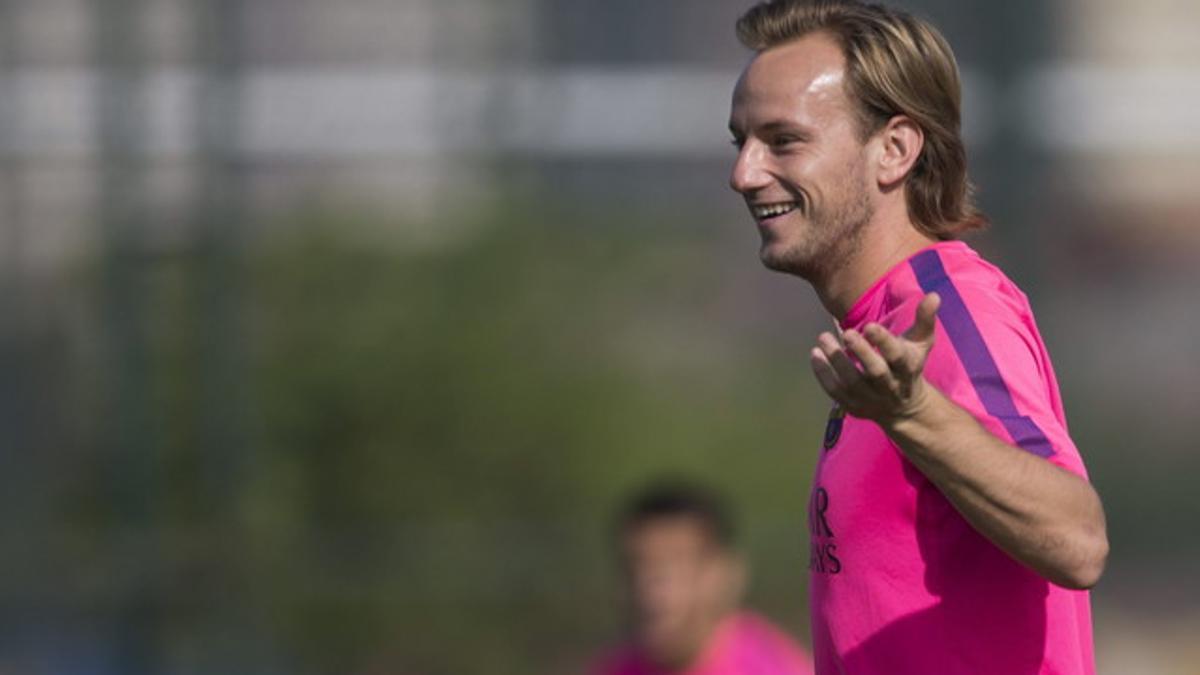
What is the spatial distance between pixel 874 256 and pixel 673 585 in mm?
3333

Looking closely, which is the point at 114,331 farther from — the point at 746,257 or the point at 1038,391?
the point at 1038,391

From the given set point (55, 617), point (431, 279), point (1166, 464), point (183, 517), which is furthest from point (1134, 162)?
point (55, 617)

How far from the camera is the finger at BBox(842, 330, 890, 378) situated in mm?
2188

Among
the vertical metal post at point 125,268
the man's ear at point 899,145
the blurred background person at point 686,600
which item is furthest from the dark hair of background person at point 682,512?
the man's ear at point 899,145

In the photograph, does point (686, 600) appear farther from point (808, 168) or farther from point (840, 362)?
point (840, 362)

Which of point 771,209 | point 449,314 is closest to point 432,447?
point 449,314

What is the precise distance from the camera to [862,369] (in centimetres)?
221

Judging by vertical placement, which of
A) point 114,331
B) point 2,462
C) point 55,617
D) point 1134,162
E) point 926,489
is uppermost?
point 926,489

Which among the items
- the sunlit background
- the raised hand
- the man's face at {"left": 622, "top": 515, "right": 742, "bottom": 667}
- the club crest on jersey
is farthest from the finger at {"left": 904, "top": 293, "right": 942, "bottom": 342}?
the sunlit background

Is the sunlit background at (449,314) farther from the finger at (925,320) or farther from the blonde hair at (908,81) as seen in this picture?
the finger at (925,320)

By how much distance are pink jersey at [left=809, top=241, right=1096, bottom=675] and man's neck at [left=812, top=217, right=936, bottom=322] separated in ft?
0.43

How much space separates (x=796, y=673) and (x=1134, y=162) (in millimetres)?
3143

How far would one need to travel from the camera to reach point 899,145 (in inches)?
110

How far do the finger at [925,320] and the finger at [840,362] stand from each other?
0.24 feet
